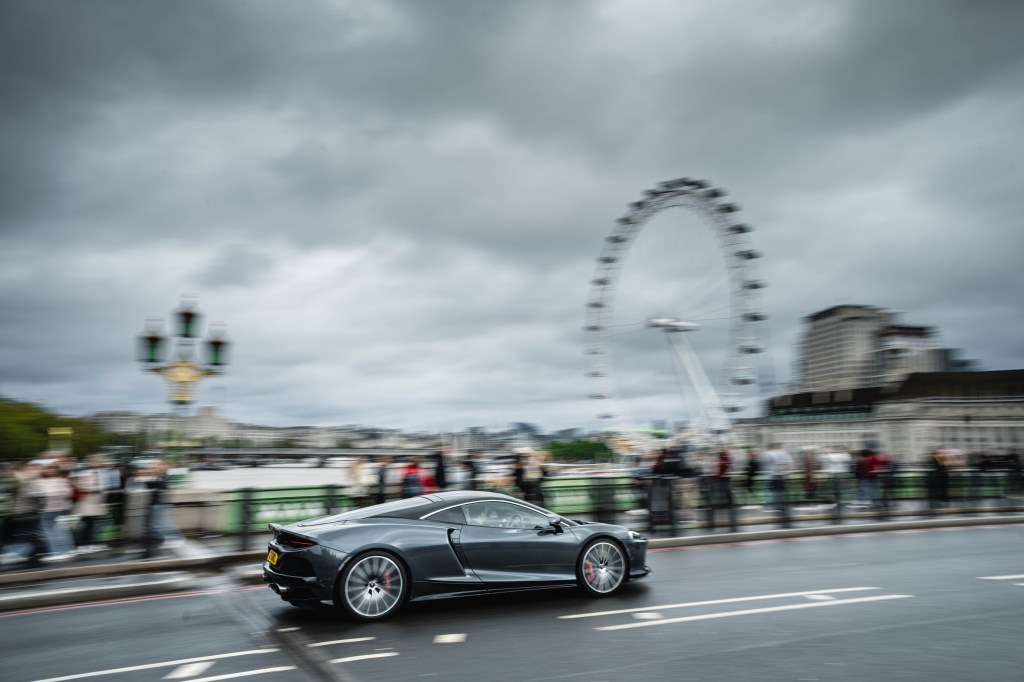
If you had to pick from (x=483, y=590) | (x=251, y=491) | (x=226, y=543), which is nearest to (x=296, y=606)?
(x=483, y=590)

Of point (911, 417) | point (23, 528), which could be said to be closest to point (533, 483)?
point (23, 528)

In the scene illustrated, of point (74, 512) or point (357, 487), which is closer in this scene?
point (74, 512)

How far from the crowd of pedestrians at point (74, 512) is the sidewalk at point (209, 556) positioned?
0.77ft

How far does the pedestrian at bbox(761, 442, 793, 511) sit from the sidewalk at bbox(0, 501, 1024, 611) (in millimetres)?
334

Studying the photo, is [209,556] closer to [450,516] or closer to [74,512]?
[74,512]

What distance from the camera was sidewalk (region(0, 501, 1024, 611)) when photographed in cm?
1042

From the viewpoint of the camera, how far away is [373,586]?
8.52m

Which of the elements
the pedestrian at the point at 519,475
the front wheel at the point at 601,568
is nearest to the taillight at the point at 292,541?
the front wheel at the point at 601,568

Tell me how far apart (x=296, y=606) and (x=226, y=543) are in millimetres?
6461

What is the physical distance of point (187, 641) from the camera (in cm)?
775

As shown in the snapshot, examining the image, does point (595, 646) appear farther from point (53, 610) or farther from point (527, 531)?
point (53, 610)

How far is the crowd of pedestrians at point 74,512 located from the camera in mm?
11938

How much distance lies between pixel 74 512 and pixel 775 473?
15.4 metres

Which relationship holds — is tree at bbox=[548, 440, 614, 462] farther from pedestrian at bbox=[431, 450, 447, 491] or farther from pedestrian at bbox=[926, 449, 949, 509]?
pedestrian at bbox=[431, 450, 447, 491]
